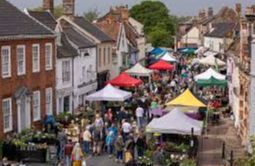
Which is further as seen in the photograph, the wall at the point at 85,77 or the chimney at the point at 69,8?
the chimney at the point at 69,8

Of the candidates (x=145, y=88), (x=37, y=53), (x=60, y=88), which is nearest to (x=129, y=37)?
(x=145, y=88)

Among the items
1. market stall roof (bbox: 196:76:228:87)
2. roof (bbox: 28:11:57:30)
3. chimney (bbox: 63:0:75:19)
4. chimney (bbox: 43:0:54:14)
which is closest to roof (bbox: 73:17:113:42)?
chimney (bbox: 63:0:75:19)

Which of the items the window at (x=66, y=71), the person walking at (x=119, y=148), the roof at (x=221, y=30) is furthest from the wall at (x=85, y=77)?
the roof at (x=221, y=30)

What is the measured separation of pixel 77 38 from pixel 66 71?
6.11 meters

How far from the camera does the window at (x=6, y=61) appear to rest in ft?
98.8

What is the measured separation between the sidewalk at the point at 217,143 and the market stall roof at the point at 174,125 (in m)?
1.51

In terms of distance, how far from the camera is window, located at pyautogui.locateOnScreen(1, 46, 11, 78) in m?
30.1

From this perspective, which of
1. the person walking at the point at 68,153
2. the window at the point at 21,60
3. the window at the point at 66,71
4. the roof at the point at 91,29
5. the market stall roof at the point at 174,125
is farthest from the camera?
the roof at the point at 91,29

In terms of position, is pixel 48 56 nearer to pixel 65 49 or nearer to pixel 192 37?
pixel 65 49

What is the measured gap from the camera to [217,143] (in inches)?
1249

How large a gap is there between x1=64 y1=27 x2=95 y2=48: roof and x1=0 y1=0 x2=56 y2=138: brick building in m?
7.52

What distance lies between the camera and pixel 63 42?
1622 inches

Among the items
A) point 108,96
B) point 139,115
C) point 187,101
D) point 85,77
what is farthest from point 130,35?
point 187,101

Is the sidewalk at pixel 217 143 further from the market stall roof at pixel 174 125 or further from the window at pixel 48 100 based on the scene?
the window at pixel 48 100
